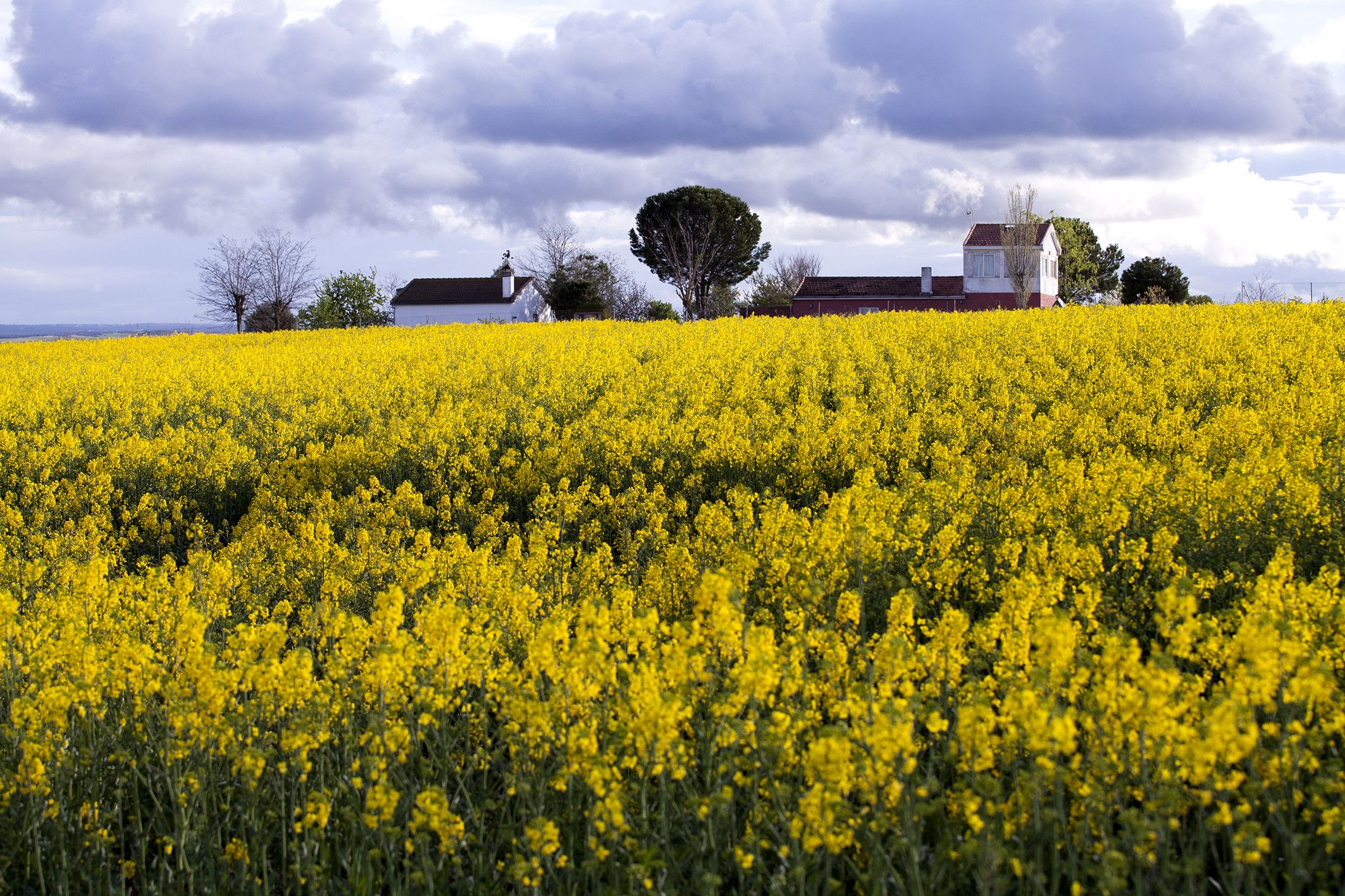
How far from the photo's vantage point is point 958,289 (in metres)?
64.9

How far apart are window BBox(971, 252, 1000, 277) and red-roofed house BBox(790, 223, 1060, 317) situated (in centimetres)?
4

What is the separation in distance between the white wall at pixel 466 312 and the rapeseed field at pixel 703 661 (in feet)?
191

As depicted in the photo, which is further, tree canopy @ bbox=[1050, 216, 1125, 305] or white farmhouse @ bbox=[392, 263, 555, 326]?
tree canopy @ bbox=[1050, 216, 1125, 305]

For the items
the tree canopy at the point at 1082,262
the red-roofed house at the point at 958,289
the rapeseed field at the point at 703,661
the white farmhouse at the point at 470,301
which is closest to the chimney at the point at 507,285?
the white farmhouse at the point at 470,301

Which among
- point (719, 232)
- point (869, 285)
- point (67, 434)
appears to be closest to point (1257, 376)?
point (67, 434)

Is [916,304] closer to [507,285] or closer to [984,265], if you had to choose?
[984,265]

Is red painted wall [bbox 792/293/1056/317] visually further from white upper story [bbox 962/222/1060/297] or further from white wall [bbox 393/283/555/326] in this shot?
white wall [bbox 393/283/555/326]

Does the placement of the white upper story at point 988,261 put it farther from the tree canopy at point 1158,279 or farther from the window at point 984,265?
the tree canopy at point 1158,279

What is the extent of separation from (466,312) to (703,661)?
68.2 meters

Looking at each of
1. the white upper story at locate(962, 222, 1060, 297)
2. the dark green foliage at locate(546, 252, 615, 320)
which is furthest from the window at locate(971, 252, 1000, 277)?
the dark green foliage at locate(546, 252, 615, 320)

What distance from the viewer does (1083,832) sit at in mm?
2988

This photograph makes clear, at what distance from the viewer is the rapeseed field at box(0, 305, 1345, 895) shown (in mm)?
3203

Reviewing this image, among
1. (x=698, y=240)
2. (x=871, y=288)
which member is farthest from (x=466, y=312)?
(x=871, y=288)

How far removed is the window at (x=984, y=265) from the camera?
63656 millimetres
